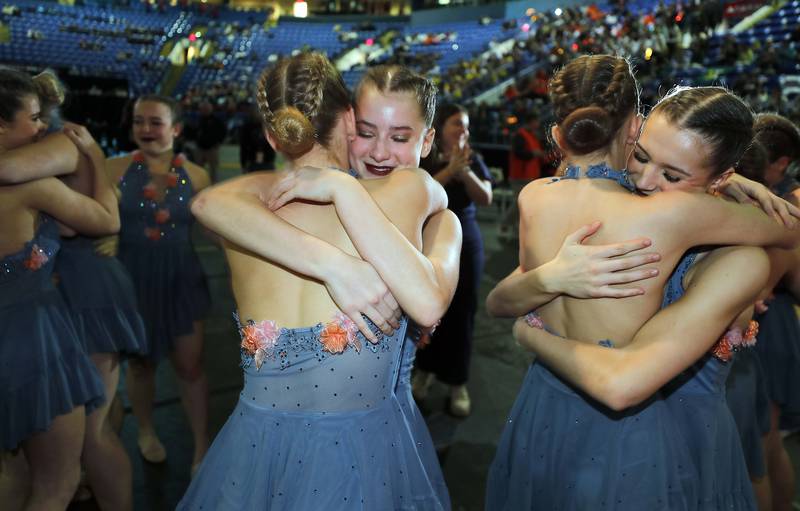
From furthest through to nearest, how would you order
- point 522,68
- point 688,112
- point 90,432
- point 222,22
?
point 222,22, point 522,68, point 90,432, point 688,112

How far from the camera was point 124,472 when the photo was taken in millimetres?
2363

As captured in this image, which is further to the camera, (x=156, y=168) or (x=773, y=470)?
(x=156, y=168)

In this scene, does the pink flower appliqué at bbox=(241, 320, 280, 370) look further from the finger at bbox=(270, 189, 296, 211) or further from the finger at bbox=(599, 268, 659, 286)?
the finger at bbox=(599, 268, 659, 286)

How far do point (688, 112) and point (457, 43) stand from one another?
26.9 meters

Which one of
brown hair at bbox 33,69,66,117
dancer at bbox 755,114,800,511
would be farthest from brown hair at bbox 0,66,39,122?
dancer at bbox 755,114,800,511

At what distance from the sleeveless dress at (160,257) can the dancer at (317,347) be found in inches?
67.4

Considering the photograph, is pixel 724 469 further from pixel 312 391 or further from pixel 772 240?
pixel 312 391

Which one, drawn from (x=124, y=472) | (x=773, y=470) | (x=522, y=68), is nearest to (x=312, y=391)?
(x=124, y=472)

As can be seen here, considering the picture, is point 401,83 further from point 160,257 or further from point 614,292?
point 160,257

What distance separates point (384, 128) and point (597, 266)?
2.18 ft

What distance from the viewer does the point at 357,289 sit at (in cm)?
130

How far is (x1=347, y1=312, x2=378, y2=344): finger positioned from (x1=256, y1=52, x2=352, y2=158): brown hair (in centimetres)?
37

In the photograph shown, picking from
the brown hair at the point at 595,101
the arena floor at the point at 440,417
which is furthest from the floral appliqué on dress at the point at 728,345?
the arena floor at the point at 440,417

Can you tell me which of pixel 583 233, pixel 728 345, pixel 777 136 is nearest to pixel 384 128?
pixel 583 233
